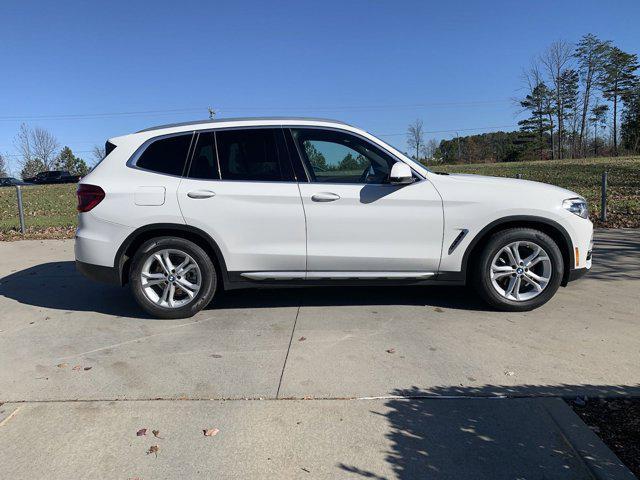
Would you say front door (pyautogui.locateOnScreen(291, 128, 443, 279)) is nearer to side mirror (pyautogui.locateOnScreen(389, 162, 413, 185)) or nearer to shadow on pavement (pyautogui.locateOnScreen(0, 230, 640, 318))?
side mirror (pyautogui.locateOnScreen(389, 162, 413, 185))

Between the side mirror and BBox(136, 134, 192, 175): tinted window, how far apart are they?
1.92 m

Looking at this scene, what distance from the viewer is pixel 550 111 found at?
2426 inches

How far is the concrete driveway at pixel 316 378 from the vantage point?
2.57m

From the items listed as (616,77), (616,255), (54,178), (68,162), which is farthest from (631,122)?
(68,162)

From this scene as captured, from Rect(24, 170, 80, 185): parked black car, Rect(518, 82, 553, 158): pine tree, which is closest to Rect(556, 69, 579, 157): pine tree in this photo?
Rect(518, 82, 553, 158): pine tree

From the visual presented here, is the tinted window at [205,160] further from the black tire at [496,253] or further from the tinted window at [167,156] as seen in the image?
the black tire at [496,253]

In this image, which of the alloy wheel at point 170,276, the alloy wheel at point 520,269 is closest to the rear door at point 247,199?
the alloy wheel at point 170,276

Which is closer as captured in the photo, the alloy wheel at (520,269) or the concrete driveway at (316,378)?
the concrete driveway at (316,378)

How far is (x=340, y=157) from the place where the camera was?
4781mm

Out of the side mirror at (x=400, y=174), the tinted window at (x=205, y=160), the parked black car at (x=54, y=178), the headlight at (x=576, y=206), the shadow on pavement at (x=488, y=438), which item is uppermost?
the parked black car at (x=54, y=178)

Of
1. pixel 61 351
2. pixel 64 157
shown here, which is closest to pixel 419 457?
pixel 61 351

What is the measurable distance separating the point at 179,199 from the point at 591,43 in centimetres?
6315

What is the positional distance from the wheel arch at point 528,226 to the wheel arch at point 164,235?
89.8 inches

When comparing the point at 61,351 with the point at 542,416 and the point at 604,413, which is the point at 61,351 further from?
the point at 604,413
